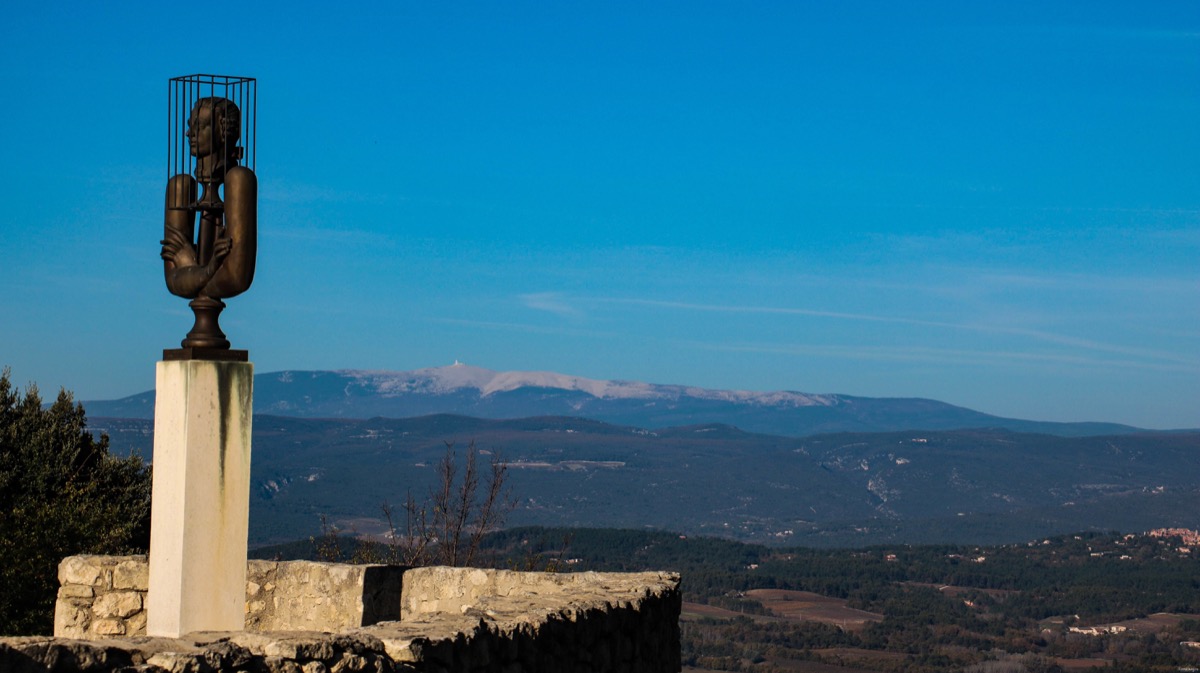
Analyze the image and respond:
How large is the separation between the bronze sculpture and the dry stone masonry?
2.08m

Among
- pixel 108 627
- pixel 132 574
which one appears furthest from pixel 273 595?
pixel 108 627

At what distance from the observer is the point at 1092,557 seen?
93812 millimetres

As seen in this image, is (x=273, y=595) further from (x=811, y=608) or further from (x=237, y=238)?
(x=811, y=608)

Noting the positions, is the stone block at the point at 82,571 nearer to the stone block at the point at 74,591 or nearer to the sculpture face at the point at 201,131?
the stone block at the point at 74,591

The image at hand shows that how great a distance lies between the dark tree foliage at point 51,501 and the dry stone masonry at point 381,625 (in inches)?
177

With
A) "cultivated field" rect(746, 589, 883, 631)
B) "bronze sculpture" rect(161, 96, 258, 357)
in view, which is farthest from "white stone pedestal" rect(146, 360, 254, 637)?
"cultivated field" rect(746, 589, 883, 631)

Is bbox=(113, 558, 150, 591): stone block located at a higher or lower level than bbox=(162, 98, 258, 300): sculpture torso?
lower

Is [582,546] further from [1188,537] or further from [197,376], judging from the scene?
[197,376]

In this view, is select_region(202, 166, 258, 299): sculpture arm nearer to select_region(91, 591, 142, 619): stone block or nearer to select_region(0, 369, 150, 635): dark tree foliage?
select_region(91, 591, 142, 619): stone block

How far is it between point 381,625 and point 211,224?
3.65 metres

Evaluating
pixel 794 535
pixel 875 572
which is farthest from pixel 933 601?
pixel 794 535

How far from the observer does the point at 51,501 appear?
19672 mm

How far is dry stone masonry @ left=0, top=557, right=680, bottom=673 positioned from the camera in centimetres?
483

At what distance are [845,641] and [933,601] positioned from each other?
1606 cm
